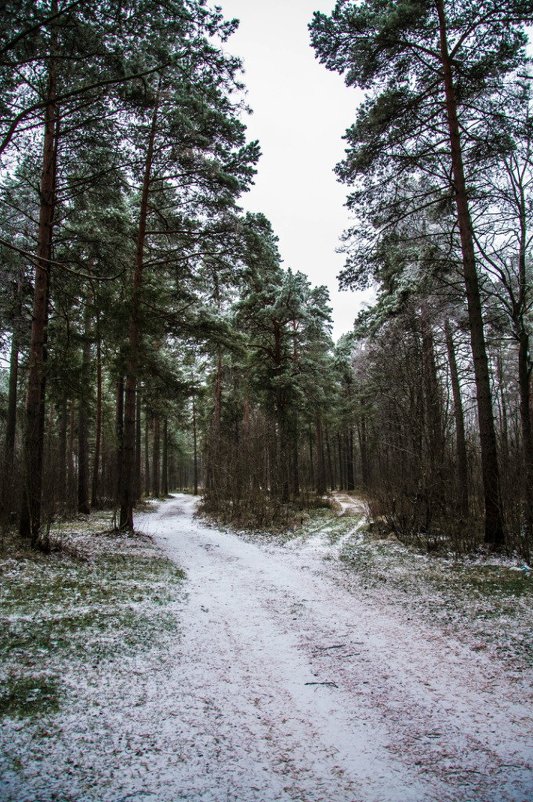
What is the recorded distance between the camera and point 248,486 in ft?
52.1

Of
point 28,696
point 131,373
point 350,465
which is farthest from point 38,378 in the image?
point 350,465

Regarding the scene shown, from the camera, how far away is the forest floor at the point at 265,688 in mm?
2426

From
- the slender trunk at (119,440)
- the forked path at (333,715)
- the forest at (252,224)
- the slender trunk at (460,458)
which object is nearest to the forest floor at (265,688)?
the forked path at (333,715)

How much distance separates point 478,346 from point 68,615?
8.73 meters

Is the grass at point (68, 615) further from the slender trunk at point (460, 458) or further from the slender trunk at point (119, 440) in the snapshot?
the slender trunk at point (460, 458)

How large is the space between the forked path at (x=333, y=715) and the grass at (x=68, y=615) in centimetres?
60

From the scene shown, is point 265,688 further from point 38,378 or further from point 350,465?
point 350,465

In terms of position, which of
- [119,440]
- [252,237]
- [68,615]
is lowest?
[68,615]

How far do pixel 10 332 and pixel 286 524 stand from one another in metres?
12.8

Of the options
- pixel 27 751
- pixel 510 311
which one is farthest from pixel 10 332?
pixel 510 311

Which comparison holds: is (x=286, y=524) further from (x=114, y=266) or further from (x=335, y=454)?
(x=335, y=454)

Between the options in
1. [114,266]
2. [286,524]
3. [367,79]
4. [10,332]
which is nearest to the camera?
[367,79]

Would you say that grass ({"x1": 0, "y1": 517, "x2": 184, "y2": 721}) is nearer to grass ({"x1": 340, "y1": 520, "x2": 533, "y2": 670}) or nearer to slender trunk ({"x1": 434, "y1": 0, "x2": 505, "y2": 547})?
grass ({"x1": 340, "y1": 520, "x2": 533, "y2": 670})

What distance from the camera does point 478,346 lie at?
884 cm
